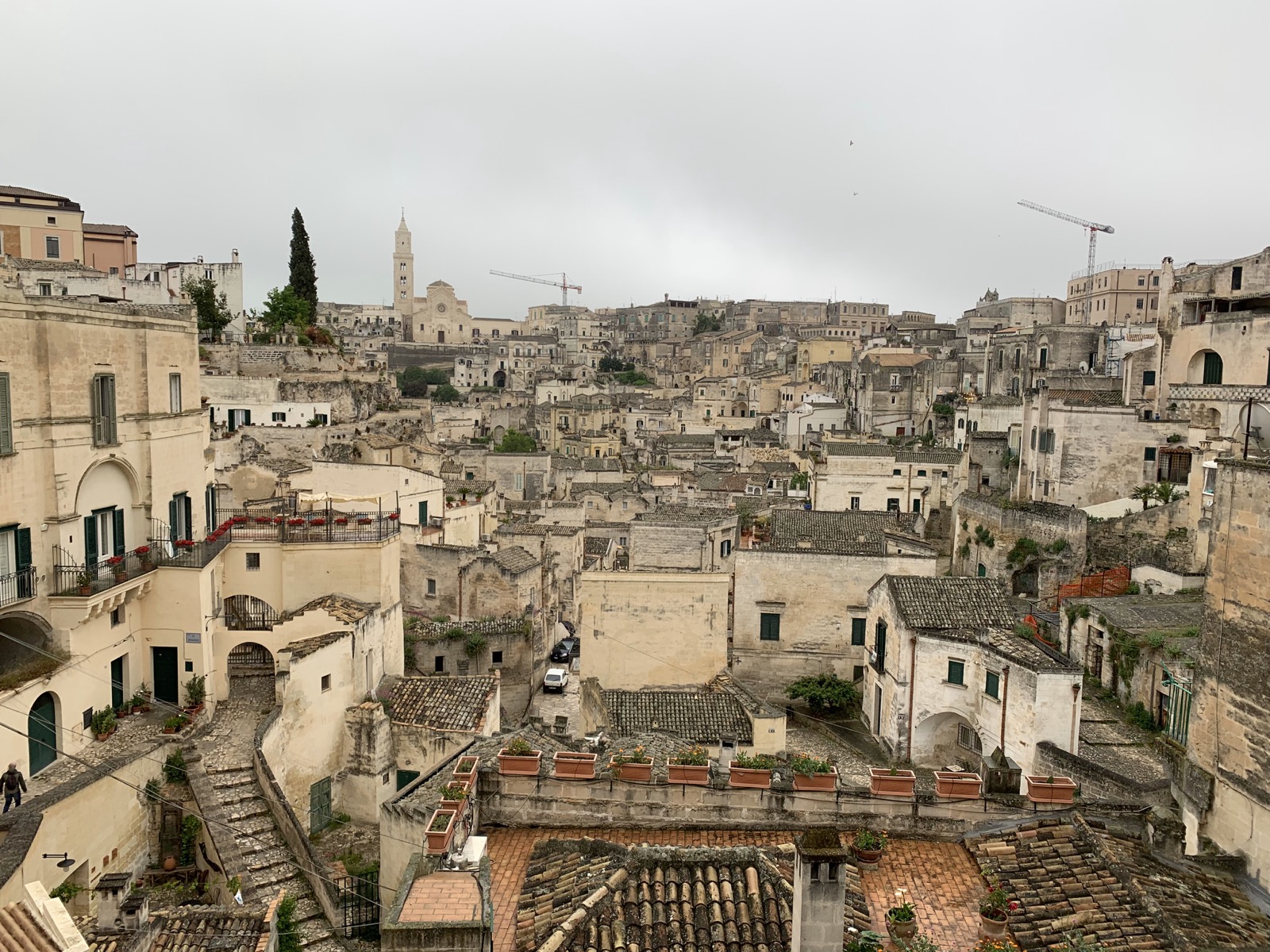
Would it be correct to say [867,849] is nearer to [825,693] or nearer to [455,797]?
[455,797]

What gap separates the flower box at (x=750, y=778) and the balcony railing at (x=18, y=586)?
14474mm

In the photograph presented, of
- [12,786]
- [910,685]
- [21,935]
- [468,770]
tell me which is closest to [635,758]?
[468,770]

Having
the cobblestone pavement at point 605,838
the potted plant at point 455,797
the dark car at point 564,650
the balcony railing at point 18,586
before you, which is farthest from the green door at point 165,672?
the dark car at point 564,650

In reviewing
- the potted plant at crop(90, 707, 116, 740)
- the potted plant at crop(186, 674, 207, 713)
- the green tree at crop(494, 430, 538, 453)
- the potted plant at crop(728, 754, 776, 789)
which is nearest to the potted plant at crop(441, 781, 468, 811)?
the potted plant at crop(728, 754, 776, 789)

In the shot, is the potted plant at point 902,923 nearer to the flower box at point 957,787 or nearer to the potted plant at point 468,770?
the flower box at point 957,787

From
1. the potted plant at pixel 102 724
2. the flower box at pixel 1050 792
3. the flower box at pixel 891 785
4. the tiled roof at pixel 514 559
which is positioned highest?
the flower box at pixel 891 785

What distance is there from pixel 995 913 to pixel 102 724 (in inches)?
678

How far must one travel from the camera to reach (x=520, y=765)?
36.4ft

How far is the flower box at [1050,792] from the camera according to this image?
11.2 m

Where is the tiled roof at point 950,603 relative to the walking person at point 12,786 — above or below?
above

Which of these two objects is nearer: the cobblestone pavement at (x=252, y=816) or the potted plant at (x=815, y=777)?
the potted plant at (x=815, y=777)

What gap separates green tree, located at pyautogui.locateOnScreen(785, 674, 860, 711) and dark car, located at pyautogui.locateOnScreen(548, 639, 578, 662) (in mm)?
12174

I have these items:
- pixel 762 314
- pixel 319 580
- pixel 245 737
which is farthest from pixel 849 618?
pixel 762 314

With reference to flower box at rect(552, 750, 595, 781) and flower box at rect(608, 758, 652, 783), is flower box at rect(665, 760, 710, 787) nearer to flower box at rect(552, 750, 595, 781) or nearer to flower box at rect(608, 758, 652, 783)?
flower box at rect(608, 758, 652, 783)
